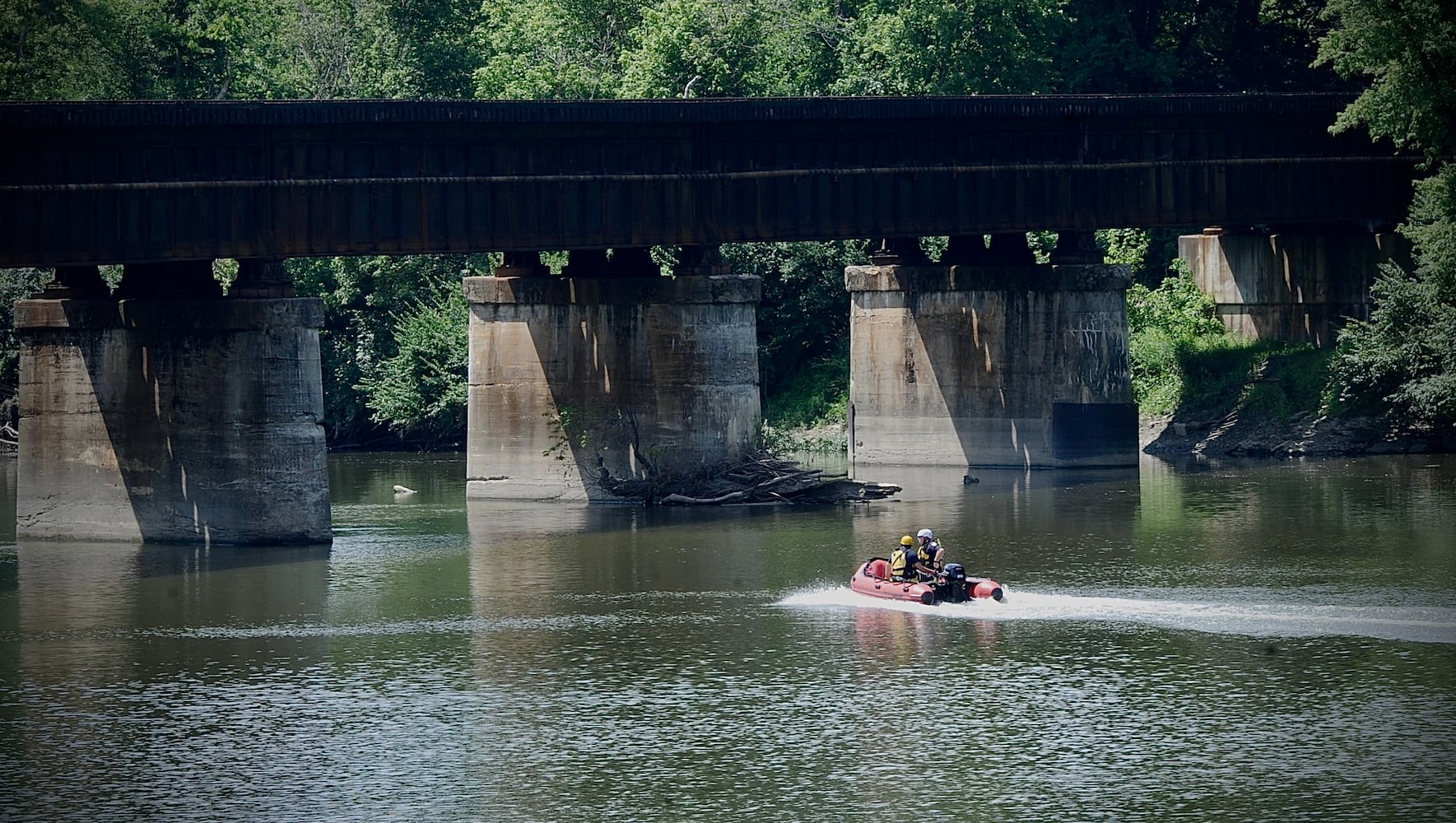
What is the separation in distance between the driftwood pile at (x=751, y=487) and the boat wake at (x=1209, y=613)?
15275 mm

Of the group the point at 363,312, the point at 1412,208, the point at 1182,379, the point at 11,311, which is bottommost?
the point at 1182,379

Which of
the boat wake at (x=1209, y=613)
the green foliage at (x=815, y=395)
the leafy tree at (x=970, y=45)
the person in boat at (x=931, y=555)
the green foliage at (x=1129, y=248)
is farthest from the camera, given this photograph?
the green foliage at (x=1129, y=248)

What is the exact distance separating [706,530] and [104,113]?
53.2 ft

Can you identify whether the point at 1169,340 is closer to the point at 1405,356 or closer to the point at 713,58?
the point at 1405,356

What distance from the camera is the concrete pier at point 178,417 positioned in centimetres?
4828

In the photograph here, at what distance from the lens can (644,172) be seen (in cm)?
5612

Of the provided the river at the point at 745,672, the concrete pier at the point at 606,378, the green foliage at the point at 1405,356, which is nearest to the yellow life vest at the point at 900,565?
the river at the point at 745,672

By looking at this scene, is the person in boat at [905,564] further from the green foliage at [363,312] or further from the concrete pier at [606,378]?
the green foliage at [363,312]

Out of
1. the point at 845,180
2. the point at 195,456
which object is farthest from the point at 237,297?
the point at 845,180

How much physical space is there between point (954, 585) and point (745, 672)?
6701mm

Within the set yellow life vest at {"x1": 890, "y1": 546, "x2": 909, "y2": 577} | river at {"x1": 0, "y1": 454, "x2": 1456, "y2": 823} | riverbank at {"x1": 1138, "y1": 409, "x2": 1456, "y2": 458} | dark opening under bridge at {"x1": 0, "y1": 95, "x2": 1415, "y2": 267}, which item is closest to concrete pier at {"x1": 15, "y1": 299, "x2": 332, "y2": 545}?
A: river at {"x1": 0, "y1": 454, "x2": 1456, "y2": 823}

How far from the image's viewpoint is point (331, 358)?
80.1m

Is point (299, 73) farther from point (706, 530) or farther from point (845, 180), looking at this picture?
point (706, 530)

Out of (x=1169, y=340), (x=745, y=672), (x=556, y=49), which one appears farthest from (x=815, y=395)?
(x=745, y=672)
